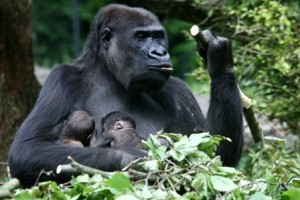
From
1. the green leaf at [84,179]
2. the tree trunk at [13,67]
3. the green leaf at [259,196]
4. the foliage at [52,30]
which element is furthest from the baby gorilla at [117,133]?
the foliage at [52,30]

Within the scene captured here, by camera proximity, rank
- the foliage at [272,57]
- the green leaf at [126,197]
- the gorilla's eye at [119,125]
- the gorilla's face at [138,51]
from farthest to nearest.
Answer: the foliage at [272,57]
the gorilla's face at [138,51]
the gorilla's eye at [119,125]
the green leaf at [126,197]

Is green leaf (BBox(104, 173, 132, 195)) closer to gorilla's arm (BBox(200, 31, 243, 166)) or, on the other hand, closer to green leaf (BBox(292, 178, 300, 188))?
green leaf (BBox(292, 178, 300, 188))

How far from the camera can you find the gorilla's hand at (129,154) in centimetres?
539

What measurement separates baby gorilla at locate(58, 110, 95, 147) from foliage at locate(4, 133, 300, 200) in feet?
3.18

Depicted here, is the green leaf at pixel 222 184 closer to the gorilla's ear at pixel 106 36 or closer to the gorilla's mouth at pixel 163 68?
the gorilla's mouth at pixel 163 68

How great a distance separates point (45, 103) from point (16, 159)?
39 cm

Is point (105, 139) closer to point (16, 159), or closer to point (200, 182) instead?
point (16, 159)

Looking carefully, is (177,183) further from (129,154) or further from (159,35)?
(159,35)

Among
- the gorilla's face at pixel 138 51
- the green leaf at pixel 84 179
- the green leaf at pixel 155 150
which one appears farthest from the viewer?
the gorilla's face at pixel 138 51

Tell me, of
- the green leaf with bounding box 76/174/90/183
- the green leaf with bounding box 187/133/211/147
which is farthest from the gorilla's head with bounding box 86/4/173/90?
the green leaf with bounding box 76/174/90/183

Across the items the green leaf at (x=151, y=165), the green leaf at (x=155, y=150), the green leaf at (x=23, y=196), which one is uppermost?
the green leaf at (x=155, y=150)

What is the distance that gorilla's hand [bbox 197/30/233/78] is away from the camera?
553cm

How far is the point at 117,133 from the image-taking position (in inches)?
222

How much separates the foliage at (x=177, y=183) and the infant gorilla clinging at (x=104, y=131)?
2.75ft
